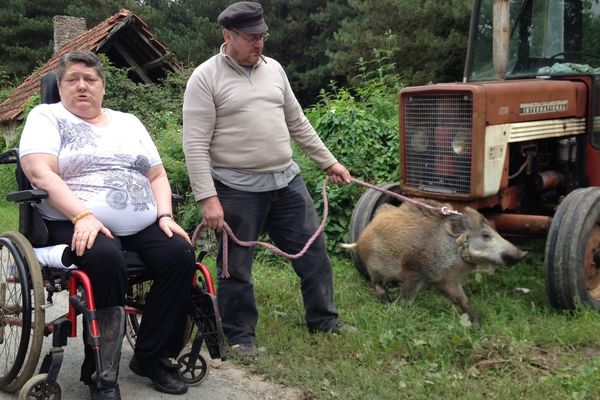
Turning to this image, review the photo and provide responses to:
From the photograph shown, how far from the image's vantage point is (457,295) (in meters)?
4.40

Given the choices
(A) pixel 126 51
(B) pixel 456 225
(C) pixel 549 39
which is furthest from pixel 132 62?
(B) pixel 456 225

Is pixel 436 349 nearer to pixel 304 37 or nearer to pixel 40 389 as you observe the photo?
pixel 40 389

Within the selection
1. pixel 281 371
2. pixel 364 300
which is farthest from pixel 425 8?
pixel 281 371

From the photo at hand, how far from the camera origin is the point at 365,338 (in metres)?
4.05

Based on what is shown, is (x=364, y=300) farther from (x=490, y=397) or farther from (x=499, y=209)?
(x=490, y=397)

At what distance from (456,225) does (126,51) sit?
39.4 feet

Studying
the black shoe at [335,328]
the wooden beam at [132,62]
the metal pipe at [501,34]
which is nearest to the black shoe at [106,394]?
the black shoe at [335,328]

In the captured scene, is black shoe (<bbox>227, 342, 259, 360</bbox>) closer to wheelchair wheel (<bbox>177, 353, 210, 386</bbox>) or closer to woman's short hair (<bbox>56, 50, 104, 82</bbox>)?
wheelchair wheel (<bbox>177, 353, 210, 386</bbox>)

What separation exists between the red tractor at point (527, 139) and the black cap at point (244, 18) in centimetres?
147

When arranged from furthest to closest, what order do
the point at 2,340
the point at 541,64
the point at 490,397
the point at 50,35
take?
the point at 50,35 < the point at 541,64 < the point at 2,340 < the point at 490,397

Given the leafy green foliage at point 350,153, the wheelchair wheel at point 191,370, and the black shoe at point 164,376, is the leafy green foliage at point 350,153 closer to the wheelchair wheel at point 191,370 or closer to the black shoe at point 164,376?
the wheelchair wheel at point 191,370

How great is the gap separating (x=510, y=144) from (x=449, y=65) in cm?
1338

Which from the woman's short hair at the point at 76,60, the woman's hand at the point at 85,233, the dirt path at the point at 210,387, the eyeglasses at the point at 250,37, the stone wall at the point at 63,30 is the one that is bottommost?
the dirt path at the point at 210,387

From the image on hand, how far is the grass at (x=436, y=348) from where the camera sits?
3.36 m
